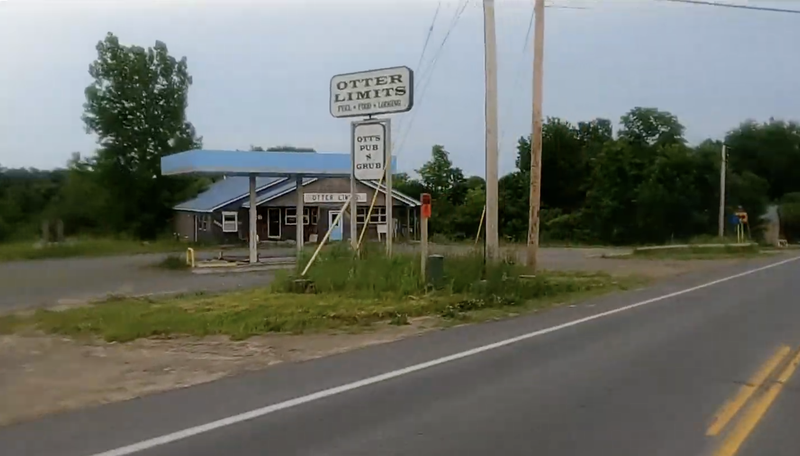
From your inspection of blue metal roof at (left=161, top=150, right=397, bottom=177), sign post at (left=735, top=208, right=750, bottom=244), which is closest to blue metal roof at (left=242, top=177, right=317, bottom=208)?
blue metal roof at (left=161, top=150, right=397, bottom=177)

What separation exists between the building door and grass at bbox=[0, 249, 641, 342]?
38.7 meters

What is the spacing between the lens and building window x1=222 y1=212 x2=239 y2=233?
60.4 meters

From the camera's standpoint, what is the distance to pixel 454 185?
8225cm

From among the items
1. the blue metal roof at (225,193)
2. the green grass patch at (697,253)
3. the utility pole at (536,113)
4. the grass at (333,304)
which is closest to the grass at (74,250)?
the blue metal roof at (225,193)

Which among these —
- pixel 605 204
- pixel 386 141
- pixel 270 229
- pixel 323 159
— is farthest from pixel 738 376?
pixel 605 204

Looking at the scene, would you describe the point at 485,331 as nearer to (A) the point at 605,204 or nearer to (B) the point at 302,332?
(B) the point at 302,332

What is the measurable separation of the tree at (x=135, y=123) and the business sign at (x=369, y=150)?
50562 mm

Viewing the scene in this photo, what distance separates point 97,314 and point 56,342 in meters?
3.07

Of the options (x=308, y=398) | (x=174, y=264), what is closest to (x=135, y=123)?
(x=174, y=264)

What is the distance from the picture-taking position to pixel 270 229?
199 ft

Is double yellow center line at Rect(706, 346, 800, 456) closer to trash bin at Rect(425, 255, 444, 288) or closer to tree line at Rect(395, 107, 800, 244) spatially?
trash bin at Rect(425, 255, 444, 288)

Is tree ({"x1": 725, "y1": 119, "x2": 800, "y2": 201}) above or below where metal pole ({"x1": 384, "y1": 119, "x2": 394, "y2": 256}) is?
above

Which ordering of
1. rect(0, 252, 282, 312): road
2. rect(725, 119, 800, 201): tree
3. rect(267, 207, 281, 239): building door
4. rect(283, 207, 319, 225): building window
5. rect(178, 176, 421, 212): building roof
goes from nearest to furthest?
rect(0, 252, 282, 312): road
rect(178, 176, 421, 212): building roof
rect(267, 207, 281, 239): building door
rect(283, 207, 319, 225): building window
rect(725, 119, 800, 201): tree

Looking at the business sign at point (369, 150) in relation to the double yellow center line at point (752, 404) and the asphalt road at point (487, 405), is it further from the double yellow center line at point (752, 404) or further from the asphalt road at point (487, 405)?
the double yellow center line at point (752, 404)
